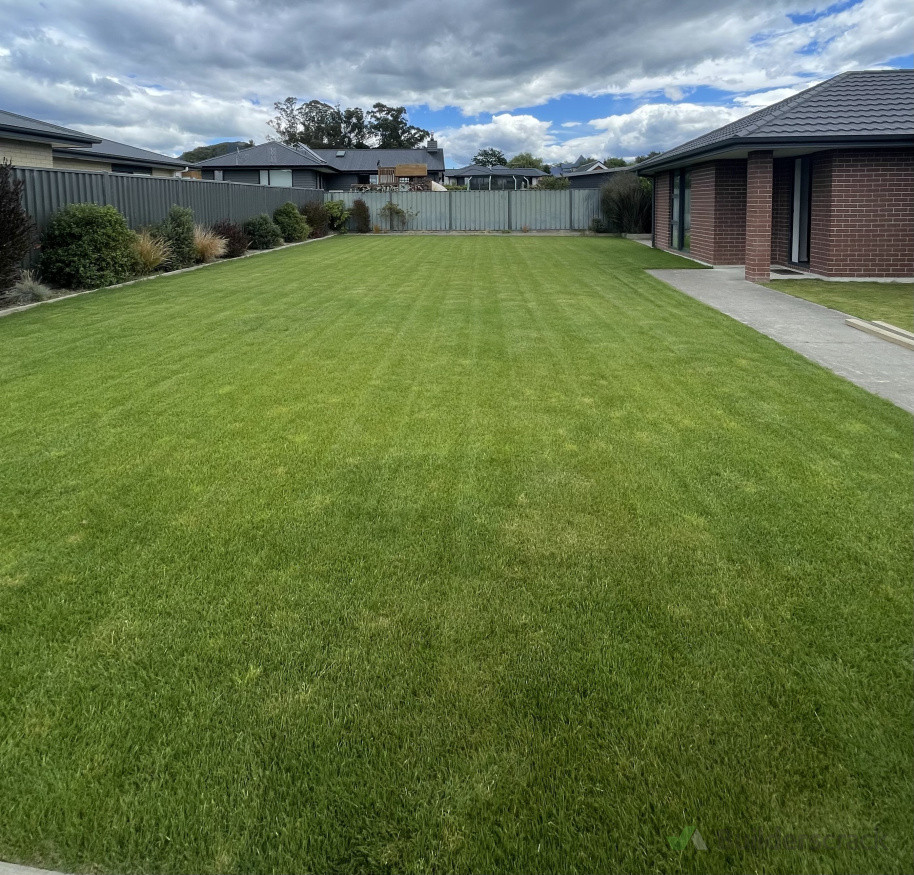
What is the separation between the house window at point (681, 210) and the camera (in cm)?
2069

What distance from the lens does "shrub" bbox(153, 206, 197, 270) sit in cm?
1748

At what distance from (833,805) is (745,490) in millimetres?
2548

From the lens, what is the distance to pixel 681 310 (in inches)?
447

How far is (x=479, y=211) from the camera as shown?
3697cm

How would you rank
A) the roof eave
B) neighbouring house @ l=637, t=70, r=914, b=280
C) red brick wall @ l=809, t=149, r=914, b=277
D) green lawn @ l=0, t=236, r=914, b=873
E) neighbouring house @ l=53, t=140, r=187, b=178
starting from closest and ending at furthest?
green lawn @ l=0, t=236, r=914, b=873 < the roof eave < neighbouring house @ l=637, t=70, r=914, b=280 < red brick wall @ l=809, t=149, r=914, b=277 < neighbouring house @ l=53, t=140, r=187, b=178

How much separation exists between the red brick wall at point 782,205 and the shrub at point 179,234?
43.3ft

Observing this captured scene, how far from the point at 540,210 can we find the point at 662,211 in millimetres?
12870

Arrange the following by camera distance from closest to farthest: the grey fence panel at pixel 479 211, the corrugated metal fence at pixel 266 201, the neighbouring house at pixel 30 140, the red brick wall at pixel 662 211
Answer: the corrugated metal fence at pixel 266 201 → the neighbouring house at pixel 30 140 → the red brick wall at pixel 662 211 → the grey fence panel at pixel 479 211

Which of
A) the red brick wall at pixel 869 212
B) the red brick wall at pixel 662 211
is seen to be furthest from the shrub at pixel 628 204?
the red brick wall at pixel 869 212

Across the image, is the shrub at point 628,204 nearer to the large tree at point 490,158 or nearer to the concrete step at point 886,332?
the concrete step at point 886,332

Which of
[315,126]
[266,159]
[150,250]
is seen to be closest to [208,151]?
[315,126]

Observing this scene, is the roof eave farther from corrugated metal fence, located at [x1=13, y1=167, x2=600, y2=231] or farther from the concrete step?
corrugated metal fence, located at [x1=13, y1=167, x2=600, y2=231]

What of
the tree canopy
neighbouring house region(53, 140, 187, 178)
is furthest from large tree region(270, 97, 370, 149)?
neighbouring house region(53, 140, 187, 178)

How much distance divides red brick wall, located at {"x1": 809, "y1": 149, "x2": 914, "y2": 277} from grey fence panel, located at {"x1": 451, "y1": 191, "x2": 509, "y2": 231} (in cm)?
2265
